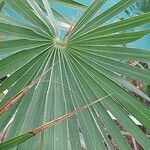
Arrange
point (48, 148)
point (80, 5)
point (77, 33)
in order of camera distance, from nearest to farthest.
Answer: point (48, 148)
point (77, 33)
point (80, 5)

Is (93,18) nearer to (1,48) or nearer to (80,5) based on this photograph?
(1,48)

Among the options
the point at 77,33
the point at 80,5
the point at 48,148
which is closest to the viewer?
the point at 48,148

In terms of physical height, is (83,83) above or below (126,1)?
below

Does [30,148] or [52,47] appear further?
[52,47]

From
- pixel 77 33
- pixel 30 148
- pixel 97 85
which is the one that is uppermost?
pixel 77 33

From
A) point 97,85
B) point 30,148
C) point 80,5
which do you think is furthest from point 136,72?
point 80,5

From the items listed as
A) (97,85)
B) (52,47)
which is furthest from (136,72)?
(52,47)
